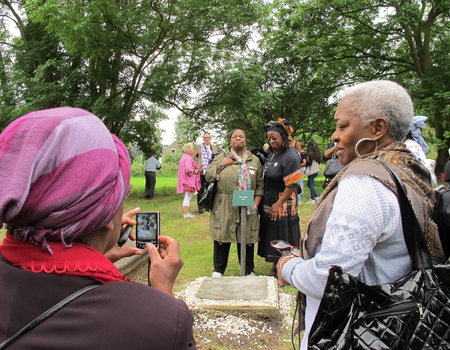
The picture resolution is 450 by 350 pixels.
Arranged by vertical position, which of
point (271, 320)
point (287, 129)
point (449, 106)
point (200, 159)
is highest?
point (449, 106)

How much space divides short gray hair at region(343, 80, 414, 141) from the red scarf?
1.24m

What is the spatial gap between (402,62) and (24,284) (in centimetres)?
1663

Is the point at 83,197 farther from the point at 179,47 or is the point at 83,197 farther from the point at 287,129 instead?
the point at 179,47

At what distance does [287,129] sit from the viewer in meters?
4.22

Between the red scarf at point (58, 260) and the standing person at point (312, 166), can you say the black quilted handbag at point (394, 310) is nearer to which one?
the red scarf at point (58, 260)

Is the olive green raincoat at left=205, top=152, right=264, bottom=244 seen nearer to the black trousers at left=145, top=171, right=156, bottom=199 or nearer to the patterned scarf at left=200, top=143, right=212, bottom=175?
the patterned scarf at left=200, top=143, right=212, bottom=175

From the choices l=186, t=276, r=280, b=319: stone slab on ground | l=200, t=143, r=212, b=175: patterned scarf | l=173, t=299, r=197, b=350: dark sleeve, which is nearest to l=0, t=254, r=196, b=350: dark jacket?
l=173, t=299, r=197, b=350: dark sleeve

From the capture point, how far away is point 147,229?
5.03 feet

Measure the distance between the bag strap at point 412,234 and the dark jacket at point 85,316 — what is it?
2.94ft

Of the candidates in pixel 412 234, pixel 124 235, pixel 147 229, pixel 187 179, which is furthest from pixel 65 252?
pixel 187 179

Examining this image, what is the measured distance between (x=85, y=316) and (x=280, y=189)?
3.62 m

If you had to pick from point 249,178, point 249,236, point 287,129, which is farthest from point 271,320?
point 287,129

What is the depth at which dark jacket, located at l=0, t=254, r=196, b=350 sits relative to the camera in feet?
2.50

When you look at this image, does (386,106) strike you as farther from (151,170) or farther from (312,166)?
(151,170)
